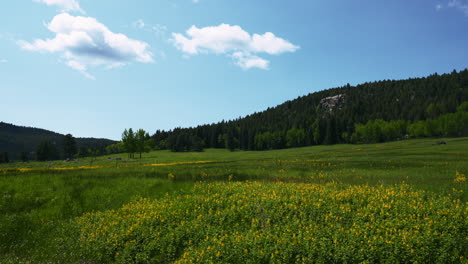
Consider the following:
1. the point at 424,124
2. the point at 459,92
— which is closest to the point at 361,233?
the point at 424,124

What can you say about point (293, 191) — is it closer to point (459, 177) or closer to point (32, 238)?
point (459, 177)

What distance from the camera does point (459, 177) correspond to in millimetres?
16656

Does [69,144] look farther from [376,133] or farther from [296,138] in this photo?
[376,133]

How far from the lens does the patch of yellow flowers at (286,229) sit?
322 inches

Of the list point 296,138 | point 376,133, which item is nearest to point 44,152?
point 296,138

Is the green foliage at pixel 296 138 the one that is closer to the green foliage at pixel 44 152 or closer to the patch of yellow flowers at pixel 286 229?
the green foliage at pixel 44 152

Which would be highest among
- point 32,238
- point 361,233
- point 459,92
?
point 459,92

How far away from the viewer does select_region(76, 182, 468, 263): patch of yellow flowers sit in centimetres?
819

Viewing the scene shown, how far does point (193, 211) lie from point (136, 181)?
8.94m

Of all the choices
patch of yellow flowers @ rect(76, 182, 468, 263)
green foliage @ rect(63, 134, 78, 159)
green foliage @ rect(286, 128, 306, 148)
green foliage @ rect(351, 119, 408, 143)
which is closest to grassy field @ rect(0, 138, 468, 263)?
patch of yellow flowers @ rect(76, 182, 468, 263)

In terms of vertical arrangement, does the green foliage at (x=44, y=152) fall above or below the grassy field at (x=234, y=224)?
above

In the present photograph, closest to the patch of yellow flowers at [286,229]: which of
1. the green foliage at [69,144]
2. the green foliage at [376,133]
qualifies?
the green foliage at [376,133]

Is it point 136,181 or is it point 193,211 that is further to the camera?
point 136,181

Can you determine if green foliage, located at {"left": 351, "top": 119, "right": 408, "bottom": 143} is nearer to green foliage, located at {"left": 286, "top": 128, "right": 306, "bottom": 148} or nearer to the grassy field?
green foliage, located at {"left": 286, "top": 128, "right": 306, "bottom": 148}
